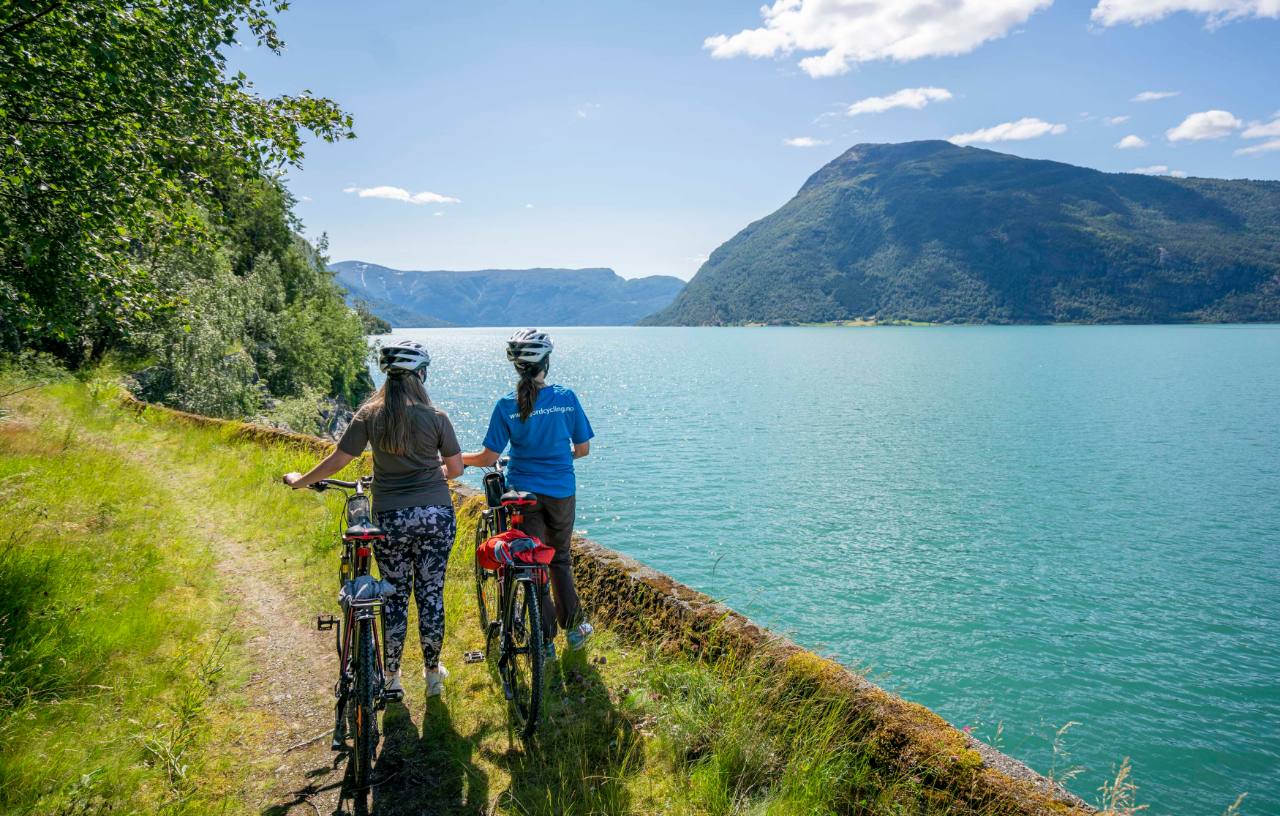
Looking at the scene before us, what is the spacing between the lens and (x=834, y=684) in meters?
4.62

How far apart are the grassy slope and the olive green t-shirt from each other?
1805 millimetres

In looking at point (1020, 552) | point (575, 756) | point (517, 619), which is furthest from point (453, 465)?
point (1020, 552)

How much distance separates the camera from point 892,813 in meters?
3.88

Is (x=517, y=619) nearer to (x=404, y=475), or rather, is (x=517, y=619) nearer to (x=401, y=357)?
(x=404, y=475)

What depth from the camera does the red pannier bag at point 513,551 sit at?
462cm

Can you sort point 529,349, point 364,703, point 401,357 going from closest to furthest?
point 364,703 < point 401,357 < point 529,349

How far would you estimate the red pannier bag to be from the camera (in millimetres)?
4617

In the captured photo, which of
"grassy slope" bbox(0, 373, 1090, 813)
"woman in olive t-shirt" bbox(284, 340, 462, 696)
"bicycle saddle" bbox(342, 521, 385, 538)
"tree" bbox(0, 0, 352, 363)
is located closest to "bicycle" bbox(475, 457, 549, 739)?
"grassy slope" bbox(0, 373, 1090, 813)

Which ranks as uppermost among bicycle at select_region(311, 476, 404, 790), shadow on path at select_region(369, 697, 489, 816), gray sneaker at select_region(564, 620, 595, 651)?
bicycle at select_region(311, 476, 404, 790)

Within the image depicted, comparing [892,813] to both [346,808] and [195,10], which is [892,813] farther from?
[195,10]

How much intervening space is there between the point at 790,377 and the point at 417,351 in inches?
3101

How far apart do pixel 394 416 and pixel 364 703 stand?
1.85m

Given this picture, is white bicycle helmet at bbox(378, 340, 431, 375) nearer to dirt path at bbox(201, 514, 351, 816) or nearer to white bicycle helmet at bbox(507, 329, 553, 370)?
white bicycle helmet at bbox(507, 329, 553, 370)

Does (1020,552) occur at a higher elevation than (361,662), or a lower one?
lower
